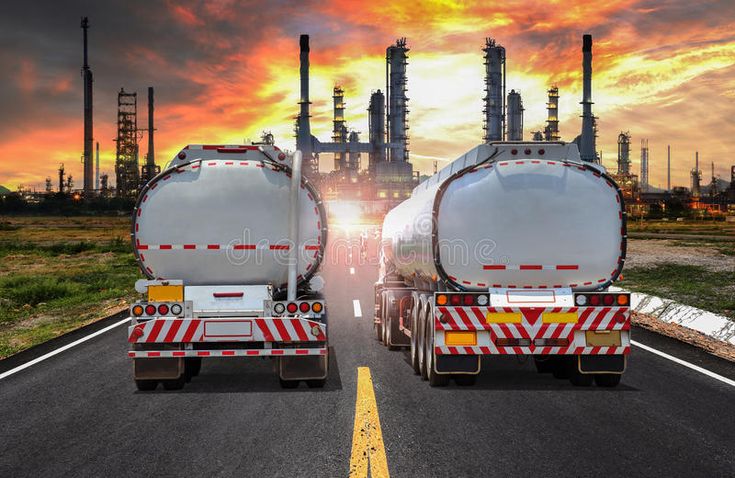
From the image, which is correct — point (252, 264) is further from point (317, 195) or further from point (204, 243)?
point (317, 195)

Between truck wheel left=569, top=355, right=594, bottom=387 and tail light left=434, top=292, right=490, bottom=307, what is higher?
tail light left=434, top=292, right=490, bottom=307

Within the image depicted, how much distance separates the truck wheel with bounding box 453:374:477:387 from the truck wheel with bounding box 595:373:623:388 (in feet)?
Answer: 5.14

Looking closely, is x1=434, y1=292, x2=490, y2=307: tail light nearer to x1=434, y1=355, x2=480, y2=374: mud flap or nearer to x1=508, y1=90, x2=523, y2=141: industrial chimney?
x1=434, y1=355, x2=480, y2=374: mud flap

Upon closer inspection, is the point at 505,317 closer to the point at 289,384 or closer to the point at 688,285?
the point at 289,384

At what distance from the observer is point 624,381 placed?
8195 millimetres

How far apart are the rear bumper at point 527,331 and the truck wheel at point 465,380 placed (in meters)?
0.51

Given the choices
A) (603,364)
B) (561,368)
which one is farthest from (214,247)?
(603,364)

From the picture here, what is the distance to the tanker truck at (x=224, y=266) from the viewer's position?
7.66m

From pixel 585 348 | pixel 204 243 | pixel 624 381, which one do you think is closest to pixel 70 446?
pixel 204 243

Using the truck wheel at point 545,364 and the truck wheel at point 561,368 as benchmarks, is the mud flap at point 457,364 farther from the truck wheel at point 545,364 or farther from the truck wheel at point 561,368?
the truck wheel at point 545,364

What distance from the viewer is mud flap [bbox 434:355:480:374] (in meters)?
7.75

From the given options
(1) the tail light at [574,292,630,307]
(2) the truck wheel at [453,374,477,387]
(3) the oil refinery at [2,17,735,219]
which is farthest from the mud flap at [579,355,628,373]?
(3) the oil refinery at [2,17,735,219]

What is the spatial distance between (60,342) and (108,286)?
1153cm

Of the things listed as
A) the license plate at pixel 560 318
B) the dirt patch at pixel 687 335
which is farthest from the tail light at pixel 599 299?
the dirt patch at pixel 687 335
